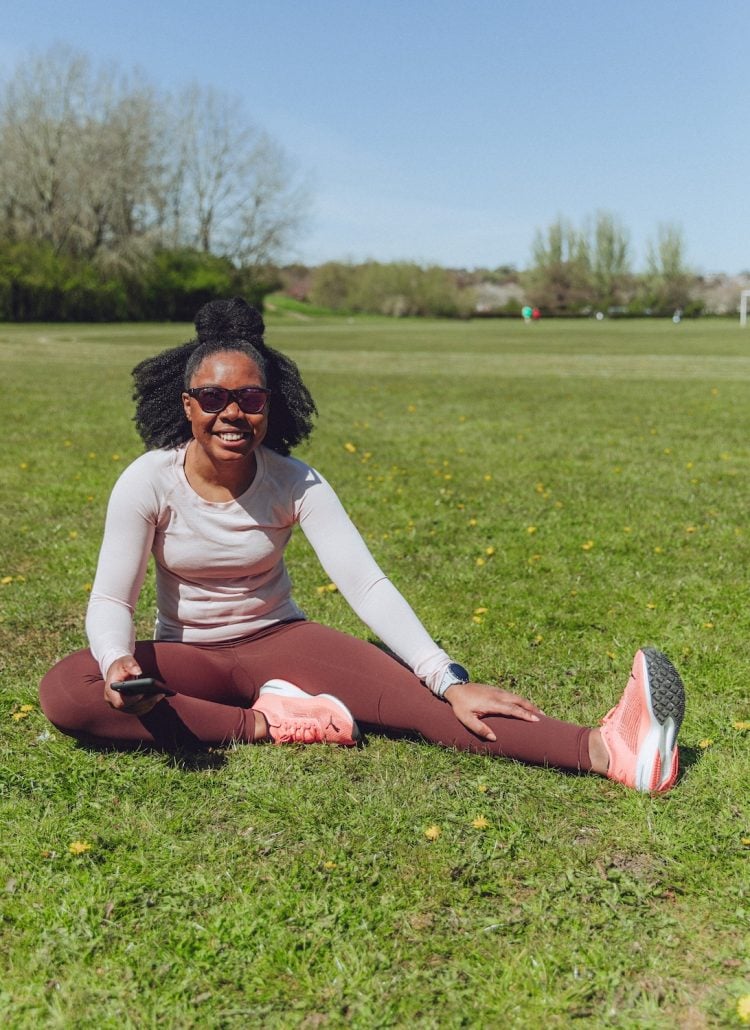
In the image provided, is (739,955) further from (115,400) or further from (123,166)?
(123,166)

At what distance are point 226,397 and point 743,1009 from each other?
246cm

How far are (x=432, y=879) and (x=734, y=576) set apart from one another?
3979 millimetres

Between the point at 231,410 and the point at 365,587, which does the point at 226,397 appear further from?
the point at 365,587

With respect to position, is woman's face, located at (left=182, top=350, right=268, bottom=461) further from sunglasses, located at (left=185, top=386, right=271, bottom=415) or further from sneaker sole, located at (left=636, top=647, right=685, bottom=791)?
sneaker sole, located at (left=636, top=647, right=685, bottom=791)

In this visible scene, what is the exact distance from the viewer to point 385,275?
314ft

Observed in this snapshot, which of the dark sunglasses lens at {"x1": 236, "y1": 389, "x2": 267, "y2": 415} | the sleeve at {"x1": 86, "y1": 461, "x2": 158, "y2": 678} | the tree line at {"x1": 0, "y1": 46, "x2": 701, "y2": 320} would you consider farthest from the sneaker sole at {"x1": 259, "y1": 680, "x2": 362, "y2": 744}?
the tree line at {"x1": 0, "y1": 46, "x2": 701, "y2": 320}

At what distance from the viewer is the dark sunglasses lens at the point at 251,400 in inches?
140

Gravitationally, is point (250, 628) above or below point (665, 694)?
above

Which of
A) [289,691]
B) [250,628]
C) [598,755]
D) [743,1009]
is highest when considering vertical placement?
[250,628]

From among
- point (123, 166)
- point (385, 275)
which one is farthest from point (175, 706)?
point (385, 275)

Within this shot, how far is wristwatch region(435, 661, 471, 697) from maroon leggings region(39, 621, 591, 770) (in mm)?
127

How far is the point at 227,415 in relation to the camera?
11.7 ft

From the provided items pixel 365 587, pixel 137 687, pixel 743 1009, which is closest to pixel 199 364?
pixel 365 587

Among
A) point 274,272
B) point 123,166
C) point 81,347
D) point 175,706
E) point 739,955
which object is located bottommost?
point 739,955
